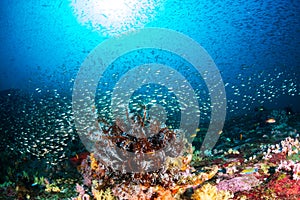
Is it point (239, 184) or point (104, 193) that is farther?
point (239, 184)

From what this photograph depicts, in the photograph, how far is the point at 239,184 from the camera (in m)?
4.82

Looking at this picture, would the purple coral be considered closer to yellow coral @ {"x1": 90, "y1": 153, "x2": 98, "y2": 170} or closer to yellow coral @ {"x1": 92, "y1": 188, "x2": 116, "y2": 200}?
yellow coral @ {"x1": 92, "y1": 188, "x2": 116, "y2": 200}

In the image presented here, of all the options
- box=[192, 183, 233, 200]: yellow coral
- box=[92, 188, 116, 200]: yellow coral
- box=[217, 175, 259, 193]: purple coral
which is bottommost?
box=[92, 188, 116, 200]: yellow coral

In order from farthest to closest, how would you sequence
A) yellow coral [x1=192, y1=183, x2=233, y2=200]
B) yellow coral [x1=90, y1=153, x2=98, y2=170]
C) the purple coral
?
the purple coral
yellow coral [x1=90, y1=153, x2=98, y2=170]
yellow coral [x1=192, y1=183, x2=233, y2=200]

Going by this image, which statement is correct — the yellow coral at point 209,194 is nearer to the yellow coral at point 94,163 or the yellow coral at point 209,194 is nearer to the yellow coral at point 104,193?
the yellow coral at point 104,193

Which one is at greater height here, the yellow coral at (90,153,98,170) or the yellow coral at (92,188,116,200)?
the yellow coral at (90,153,98,170)

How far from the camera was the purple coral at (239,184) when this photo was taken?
4699 mm

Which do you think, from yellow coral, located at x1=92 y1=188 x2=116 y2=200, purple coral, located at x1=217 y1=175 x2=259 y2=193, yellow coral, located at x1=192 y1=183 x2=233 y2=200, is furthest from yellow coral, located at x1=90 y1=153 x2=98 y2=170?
purple coral, located at x1=217 y1=175 x2=259 y2=193

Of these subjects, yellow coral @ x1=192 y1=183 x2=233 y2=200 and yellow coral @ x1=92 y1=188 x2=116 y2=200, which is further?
yellow coral @ x1=92 y1=188 x2=116 y2=200

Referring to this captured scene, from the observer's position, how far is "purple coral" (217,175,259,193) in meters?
4.70

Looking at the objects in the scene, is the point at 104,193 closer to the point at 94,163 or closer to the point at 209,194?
Result: the point at 94,163

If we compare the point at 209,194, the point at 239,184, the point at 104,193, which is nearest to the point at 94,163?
the point at 104,193

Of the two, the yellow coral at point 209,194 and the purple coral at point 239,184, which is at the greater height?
the purple coral at point 239,184

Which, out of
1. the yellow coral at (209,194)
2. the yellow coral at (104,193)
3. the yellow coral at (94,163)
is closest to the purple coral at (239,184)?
the yellow coral at (209,194)
